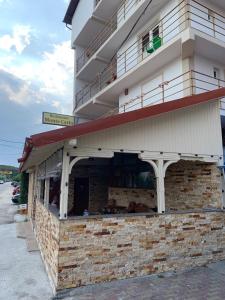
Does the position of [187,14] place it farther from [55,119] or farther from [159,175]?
[55,119]

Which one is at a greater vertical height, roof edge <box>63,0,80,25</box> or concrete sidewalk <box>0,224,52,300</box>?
roof edge <box>63,0,80,25</box>

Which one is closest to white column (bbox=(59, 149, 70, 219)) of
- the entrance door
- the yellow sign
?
the yellow sign

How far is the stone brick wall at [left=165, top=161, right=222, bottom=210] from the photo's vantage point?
24.6 ft

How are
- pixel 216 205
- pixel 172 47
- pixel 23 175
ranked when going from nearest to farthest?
1. pixel 216 205
2. pixel 172 47
3. pixel 23 175

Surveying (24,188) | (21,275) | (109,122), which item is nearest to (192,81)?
(109,122)

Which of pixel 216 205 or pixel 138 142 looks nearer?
pixel 138 142

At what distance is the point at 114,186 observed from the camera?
12.1 m

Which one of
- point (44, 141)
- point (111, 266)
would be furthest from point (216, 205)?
point (44, 141)

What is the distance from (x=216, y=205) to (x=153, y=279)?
2918mm

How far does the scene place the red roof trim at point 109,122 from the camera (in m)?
4.72

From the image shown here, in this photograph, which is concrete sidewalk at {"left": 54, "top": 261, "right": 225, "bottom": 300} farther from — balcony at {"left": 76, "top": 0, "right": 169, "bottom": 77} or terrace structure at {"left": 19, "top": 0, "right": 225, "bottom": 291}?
balcony at {"left": 76, "top": 0, "right": 169, "bottom": 77}

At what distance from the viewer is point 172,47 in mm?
9812

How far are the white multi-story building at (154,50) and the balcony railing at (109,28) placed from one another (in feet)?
0.22

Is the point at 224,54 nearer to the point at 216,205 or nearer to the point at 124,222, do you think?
the point at 216,205
